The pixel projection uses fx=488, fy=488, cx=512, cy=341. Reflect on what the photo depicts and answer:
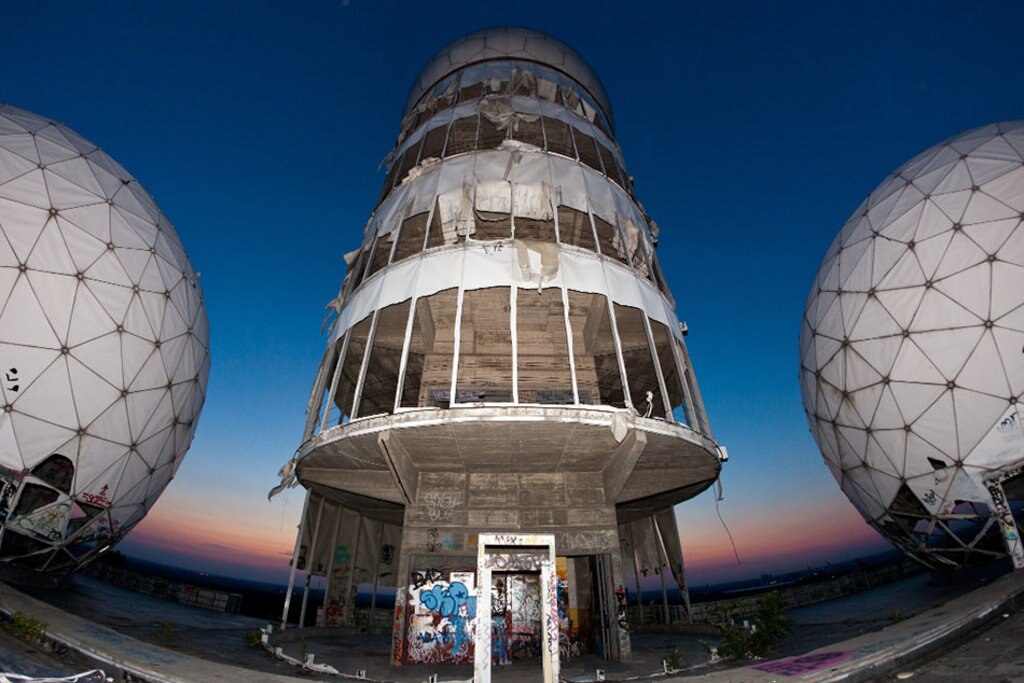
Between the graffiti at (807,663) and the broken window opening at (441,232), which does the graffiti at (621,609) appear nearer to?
the graffiti at (807,663)

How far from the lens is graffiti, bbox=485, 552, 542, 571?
7.21 m

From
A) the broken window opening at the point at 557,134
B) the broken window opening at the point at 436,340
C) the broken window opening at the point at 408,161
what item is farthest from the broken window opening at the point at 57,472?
the broken window opening at the point at 557,134

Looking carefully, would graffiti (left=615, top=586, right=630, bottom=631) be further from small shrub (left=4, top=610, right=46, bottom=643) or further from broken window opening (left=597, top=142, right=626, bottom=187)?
broken window opening (left=597, top=142, right=626, bottom=187)

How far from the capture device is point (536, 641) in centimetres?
1612

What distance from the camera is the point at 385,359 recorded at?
64.1 feet

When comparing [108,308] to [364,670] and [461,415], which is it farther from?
[364,670]

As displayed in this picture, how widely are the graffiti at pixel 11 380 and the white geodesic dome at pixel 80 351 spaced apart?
0.10 ft

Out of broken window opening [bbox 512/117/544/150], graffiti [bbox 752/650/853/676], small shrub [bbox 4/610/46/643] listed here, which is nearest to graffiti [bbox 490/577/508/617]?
graffiti [bbox 752/650/853/676]

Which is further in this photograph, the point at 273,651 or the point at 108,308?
the point at 108,308

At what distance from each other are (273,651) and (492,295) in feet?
39.8

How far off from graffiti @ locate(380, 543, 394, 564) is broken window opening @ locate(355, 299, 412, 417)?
22.4 ft

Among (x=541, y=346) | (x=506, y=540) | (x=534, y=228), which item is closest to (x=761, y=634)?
(x=506, y=540)

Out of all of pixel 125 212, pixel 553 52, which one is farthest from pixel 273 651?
pixel 553 52

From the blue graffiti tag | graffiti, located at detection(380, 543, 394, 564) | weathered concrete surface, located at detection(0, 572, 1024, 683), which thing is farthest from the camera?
graffiti, located at detection(380, 543, 394, 564)
